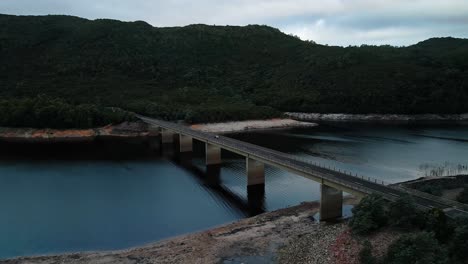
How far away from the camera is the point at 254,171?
4956 centimetres

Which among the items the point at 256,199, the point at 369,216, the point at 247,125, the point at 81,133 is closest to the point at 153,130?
the point at 81,133

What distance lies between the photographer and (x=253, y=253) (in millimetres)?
30359

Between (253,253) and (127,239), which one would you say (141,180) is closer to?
(127,239)

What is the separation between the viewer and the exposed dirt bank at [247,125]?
102 meters

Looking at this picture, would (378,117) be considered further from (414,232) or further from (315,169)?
(414,232)

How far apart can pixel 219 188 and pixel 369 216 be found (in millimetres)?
25836

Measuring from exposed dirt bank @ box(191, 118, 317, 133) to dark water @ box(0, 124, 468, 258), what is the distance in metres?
16.2

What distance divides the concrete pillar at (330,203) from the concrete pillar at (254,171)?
46.3 feet

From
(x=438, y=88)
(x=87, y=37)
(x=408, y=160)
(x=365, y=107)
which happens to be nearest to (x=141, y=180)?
(x=408, y=160)

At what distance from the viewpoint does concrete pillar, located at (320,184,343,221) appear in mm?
36188

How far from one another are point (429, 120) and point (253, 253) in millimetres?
113084

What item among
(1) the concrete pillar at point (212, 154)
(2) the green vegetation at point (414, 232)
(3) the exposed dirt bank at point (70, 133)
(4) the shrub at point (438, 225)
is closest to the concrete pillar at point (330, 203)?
(2) the green vegetation at point (414, 232)

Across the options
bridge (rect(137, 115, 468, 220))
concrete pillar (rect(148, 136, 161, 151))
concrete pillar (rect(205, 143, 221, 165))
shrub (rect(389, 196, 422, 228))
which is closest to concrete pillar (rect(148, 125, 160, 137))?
concrete pillar (rect(148, 136, 161, 151))

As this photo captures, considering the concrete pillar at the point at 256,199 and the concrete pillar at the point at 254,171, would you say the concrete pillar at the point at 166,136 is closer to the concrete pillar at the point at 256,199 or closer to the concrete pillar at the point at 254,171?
the concrete pillar at the point at 254,171
